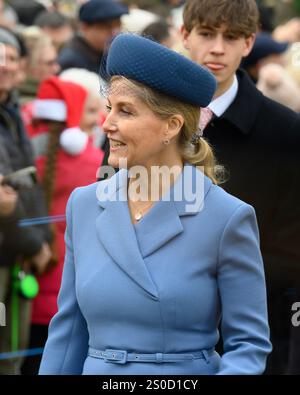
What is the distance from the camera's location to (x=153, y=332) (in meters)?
3.46

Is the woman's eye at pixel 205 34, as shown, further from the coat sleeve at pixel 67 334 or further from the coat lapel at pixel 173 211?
the coat sleeve at pixel 67 334

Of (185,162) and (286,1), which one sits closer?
(185,162)

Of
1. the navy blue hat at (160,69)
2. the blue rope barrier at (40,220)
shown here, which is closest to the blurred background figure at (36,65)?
the blue rope barrier at (40,220)

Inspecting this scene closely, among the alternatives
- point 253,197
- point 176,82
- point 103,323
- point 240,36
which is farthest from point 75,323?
point 240,36

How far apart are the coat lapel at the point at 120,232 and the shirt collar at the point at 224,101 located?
1357mm

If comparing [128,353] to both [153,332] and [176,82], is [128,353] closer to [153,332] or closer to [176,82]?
[153,332]

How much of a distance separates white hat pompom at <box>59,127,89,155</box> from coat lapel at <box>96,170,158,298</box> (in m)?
2.64

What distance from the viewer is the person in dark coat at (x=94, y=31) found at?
8.73 metres

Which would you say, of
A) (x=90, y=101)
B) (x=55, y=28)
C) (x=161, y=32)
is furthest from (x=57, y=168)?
(x=55, y=28)

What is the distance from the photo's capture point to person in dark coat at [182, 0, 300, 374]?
498 cm

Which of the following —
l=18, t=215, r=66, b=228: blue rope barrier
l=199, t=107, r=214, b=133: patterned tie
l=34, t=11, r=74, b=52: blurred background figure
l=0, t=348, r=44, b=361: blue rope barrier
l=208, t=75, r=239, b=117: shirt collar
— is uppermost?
l=34, t=11, r=74, b=52: blurred background figure

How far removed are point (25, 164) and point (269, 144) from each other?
1.66 m

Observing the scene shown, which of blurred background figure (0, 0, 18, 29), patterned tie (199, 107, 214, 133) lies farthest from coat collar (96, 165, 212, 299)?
blurred background figure (0, 0, 18, 29)

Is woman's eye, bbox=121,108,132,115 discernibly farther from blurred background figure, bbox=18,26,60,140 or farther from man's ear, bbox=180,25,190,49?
blurred background figure, bbox=18,26,60,140
